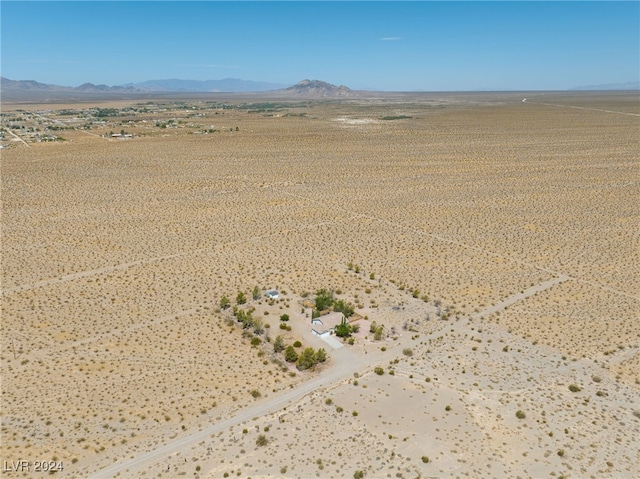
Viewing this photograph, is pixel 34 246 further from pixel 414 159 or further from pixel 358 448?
pixel 414 159

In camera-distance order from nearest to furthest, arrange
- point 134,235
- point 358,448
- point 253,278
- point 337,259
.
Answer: point 358,448
point 253,278
point 337,259
point 134,235

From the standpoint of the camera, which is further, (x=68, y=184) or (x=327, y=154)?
(x=327, y=154)

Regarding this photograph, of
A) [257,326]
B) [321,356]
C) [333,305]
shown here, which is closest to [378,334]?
[321,356]

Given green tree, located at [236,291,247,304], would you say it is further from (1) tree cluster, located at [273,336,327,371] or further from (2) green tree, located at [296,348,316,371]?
(2) green tree, located at [296,348,316,371]

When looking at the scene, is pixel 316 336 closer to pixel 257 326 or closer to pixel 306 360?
pixel 306 360

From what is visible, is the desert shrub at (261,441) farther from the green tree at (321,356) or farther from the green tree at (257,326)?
the green tree at (257,326)

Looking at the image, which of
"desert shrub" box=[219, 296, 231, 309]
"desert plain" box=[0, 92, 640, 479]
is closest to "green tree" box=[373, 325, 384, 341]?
"desert plain" box=[0, 92, 640, 479]

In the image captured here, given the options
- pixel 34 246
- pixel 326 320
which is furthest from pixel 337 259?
pixel 34 246
